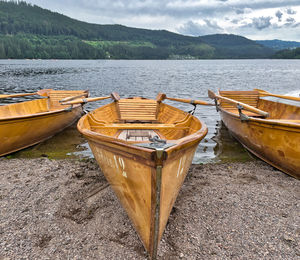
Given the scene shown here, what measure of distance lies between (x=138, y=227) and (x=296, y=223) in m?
3.00

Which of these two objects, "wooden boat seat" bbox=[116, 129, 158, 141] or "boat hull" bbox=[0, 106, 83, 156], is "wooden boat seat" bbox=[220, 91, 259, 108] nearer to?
"wooden boat seat" bbox=[116, 129, 158, 141]

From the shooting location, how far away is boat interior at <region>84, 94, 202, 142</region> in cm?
650

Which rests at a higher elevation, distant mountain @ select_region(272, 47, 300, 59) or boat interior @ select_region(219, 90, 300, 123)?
distant mountain @ select_region(272, 47, 300, 59)

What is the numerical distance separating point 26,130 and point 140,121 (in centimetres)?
410

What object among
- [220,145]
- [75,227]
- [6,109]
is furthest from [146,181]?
[6,109]

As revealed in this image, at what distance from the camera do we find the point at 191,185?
19.0 ft

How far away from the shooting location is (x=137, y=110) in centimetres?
982

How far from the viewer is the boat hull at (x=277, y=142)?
17.7 feet

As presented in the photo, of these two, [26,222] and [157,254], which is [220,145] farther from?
[26,222]

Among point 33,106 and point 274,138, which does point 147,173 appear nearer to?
point 274,138

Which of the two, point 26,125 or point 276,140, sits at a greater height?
point 276,140

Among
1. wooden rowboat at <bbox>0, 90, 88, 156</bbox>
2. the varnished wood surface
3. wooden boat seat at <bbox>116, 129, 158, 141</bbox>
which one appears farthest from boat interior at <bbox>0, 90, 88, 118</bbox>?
the varnished wood surface

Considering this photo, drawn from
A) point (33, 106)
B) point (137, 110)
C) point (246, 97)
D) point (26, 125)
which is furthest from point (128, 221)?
point (246, 97)

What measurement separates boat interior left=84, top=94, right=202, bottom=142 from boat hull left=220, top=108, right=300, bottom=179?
1.86 meters
